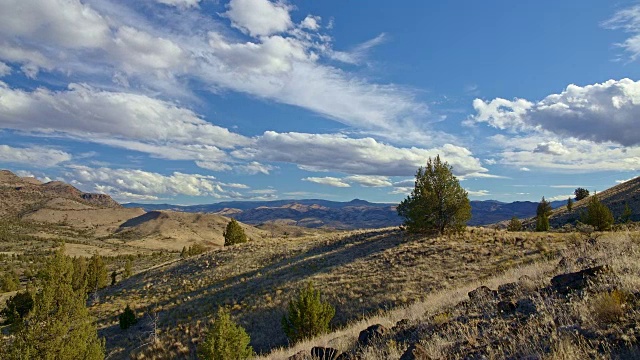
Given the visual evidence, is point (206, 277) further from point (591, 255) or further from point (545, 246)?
point (591, 255)

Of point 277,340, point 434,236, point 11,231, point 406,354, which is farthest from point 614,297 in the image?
point 11,231

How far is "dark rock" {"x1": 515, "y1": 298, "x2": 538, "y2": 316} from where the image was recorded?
726 cm

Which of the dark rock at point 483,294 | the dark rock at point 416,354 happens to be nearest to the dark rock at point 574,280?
the dark rock at point 483,294

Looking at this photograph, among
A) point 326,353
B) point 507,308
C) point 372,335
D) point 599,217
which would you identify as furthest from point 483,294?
point 599,217

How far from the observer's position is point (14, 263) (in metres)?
96.8

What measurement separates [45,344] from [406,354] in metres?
15.2

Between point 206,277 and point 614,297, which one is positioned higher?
point 614,297

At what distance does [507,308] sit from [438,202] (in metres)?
28.6

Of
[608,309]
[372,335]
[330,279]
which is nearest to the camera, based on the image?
[608,309]

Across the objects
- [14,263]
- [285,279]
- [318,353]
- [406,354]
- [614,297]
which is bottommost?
[14,263]

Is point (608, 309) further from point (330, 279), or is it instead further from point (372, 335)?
point (330, 279)

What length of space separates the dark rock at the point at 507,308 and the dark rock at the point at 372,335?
2769 mm

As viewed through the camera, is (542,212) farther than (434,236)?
Yes

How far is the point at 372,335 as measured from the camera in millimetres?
9102
